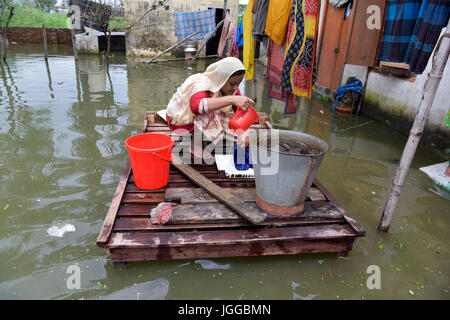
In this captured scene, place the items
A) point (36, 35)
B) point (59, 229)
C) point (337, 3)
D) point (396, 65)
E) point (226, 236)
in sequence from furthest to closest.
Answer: point (36, 35), point (337, 3), point (396, 65), point (59, 229), point (226, 236)

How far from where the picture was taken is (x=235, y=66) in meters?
2.65

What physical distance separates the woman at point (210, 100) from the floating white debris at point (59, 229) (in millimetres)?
1429

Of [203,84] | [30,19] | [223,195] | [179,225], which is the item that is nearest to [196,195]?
[223,195]

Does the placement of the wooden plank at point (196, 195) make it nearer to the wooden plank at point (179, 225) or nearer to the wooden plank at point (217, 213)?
the wooden plank at point (217, 213)

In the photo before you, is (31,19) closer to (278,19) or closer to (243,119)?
(278,19)

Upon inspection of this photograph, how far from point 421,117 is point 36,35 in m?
19.9

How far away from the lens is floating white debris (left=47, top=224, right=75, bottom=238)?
2.33 metres

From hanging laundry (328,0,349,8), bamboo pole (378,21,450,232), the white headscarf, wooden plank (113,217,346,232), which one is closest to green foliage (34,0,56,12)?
hanging laundry (328,0,349,8)

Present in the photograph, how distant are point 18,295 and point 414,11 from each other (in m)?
3.68

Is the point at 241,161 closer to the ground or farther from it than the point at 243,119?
closer to the ground

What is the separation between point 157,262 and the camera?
2105mm

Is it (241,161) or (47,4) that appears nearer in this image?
(241,161)

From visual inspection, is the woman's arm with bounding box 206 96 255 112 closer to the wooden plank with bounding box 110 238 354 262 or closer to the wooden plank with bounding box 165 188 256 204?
the wooden plank with bounding box 165 188 256 204
